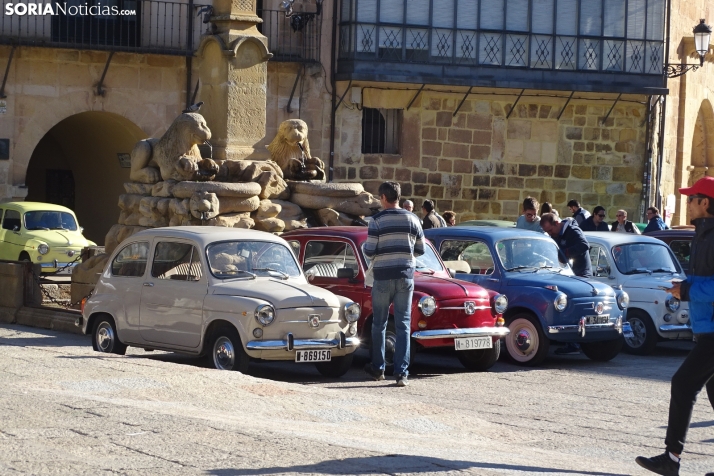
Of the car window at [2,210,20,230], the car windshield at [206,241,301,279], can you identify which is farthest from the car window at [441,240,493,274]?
the car window at [2,210,20,230]

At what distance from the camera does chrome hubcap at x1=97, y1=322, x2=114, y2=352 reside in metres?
12.4

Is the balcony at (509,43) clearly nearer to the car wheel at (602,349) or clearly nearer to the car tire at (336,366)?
the car wheel at (602,349)

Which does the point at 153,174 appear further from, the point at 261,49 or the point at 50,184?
the point at 50,184

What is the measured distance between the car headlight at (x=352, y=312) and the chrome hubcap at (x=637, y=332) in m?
5.23

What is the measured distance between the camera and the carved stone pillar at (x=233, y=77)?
16344 mm

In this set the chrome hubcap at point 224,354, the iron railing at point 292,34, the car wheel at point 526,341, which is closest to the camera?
the chrome hubcap at point 224,354

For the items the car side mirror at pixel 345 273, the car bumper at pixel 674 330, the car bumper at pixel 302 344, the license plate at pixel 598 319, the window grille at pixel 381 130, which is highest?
the window grille at pixel 381 130

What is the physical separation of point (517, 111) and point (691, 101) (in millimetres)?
5784

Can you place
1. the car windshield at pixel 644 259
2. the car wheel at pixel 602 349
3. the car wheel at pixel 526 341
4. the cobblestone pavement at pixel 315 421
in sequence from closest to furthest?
the cobblestone pavement at pixel 315 421 < the car wheel at pixel 526 341 < the car wheel at pixel 602 349 < the car windshield at pixel 644 259

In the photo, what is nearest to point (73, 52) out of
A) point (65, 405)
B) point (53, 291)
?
point (53, 291)

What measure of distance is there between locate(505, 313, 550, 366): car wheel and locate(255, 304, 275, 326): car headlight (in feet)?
12.0

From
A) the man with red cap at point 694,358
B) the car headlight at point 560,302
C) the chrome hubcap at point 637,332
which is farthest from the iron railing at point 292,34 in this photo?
the man with red cap at point 694,358

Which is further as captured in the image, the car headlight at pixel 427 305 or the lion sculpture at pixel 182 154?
the lion sculpture at pixel 182 154

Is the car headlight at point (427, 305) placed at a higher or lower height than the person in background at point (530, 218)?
lower
